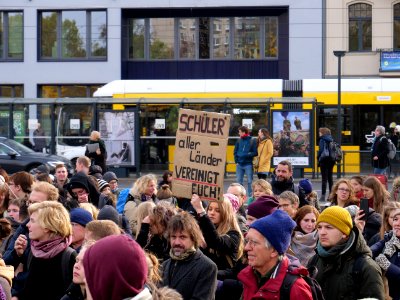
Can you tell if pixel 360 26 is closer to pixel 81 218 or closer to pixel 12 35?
pixel 12 35

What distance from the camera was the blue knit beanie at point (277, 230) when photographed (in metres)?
5.25

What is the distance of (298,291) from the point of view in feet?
16.6

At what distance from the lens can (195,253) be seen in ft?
21.1

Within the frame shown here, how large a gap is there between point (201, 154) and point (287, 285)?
261 cm

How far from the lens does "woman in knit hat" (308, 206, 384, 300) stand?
5931 millimetres

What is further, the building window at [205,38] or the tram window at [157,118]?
the building window at [205,38]

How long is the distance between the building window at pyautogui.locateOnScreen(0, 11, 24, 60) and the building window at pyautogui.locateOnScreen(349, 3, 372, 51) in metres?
15.6

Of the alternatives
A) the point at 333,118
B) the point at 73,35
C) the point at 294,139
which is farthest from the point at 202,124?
the point at 73,35

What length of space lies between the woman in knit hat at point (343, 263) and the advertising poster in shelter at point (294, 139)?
21802 mm

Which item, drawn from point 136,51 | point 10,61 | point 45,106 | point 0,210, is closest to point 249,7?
point 136,51

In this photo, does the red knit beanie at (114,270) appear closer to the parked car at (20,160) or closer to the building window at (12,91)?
the parked car at (20,160)

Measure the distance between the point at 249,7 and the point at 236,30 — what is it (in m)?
1.30

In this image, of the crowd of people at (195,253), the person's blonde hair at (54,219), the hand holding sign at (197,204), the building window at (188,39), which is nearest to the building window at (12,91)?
the building window at (188,39)

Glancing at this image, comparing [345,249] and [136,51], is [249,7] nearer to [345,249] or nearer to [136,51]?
[136,51]
